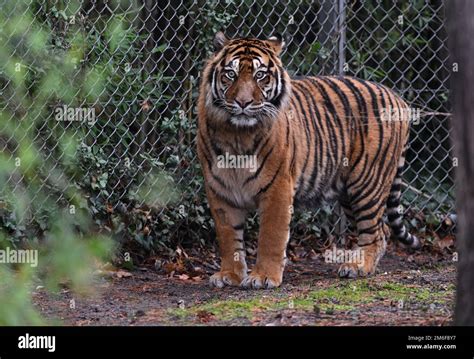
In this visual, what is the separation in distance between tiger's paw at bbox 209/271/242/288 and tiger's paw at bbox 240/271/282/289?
121 mm

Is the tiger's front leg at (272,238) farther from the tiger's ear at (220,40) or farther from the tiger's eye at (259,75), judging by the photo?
the tiger's ear at (220,40)

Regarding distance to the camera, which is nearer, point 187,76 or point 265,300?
point 265,300

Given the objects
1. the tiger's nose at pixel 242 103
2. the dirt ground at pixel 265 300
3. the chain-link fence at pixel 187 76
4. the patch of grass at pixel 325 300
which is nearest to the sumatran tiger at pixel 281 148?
the tiger's nose at pixel 242 103

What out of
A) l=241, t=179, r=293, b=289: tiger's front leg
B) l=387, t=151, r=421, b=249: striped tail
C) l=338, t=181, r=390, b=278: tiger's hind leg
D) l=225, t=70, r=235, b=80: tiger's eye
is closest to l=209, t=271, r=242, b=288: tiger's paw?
l=241, t=179, r=293, b=289: tiger's front leg

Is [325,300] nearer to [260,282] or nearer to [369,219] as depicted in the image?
[260,282]

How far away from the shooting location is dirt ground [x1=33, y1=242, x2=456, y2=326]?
5.18 metres

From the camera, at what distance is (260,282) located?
6.16m

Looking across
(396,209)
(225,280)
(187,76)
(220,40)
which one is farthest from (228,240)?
(187,76)

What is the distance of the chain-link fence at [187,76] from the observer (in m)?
6.88

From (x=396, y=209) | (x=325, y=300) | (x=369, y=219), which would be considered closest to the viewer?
(x=325, y=300)

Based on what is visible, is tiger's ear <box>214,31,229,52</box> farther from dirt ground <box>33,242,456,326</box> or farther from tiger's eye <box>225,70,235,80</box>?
dirt ground <box>33,242,456,326</box>

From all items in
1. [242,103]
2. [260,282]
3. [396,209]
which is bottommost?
[260,282]

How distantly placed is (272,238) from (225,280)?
0.44 metres

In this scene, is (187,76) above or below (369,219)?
above
